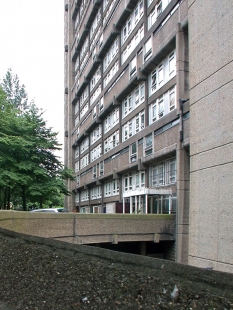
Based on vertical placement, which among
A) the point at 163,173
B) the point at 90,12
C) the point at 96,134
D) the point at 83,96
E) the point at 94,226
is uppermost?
the point at 90,12

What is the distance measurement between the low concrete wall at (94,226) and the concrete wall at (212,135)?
8218 millimetres

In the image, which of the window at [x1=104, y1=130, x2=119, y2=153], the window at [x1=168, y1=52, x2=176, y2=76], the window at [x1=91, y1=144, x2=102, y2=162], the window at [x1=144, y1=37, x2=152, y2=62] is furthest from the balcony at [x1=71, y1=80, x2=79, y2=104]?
the window at [x1=168, y1=52, x2=176, y2=76]

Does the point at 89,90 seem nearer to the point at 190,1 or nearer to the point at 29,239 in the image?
the point at 190,1

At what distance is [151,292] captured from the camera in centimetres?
303

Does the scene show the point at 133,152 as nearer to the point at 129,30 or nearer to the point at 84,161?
the point at 129,30

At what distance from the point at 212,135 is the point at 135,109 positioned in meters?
20.1

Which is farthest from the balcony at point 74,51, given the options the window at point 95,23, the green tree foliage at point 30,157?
the green tree foliage at point 30,157

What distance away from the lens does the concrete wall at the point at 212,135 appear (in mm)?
9586

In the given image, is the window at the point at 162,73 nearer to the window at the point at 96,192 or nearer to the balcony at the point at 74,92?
the window at the point at 96,192

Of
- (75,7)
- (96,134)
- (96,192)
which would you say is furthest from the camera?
(75,7)

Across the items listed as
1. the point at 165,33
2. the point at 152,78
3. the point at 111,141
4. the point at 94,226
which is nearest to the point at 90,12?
the point at 111,141

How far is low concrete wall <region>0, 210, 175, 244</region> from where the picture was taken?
1662cm

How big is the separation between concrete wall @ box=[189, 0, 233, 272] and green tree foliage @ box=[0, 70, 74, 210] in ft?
51.5

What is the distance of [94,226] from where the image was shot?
1912 cm
